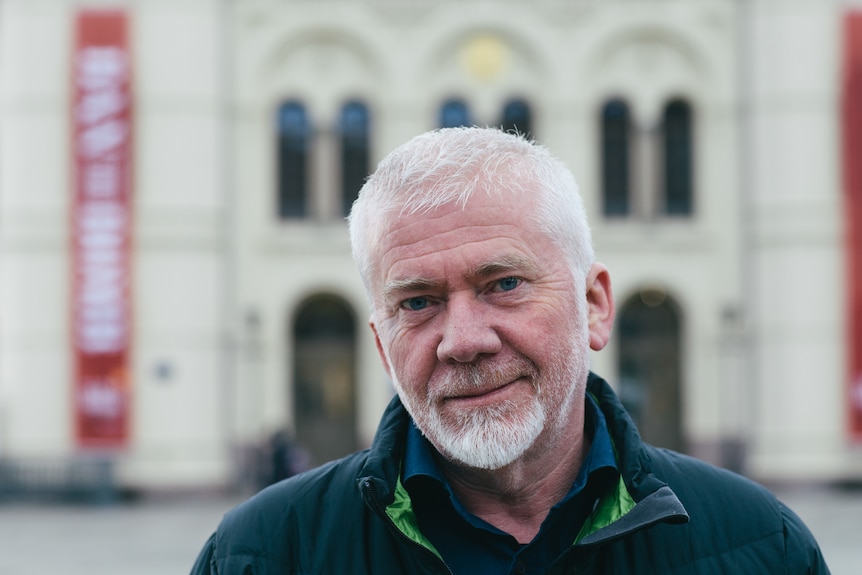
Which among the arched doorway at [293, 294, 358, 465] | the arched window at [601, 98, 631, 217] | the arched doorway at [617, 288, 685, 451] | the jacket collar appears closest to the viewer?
the jacket collar

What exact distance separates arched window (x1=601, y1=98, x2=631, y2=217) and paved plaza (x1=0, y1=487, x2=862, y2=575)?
5.80 metres

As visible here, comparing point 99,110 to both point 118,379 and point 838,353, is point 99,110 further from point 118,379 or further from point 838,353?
point 838,353

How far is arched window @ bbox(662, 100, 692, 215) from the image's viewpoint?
2398cm

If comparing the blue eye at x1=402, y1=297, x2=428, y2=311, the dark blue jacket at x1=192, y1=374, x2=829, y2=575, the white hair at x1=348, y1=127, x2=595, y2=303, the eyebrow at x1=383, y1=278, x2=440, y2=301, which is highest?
the white hair at x1=348, y1=127, x2=595, y2=303

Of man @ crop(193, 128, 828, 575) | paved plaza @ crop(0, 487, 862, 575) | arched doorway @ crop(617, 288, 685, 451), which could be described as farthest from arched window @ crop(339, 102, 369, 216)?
man @ crop(193, 128, 828, 575)

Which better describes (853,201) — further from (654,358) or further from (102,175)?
(102,175)

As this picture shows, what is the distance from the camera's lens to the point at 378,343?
277 cm

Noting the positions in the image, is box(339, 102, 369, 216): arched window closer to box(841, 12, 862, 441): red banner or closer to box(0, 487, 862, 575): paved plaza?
box(0, 487, 862, 575): paved plaza

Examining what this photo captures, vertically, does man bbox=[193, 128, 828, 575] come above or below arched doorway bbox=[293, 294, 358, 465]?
above

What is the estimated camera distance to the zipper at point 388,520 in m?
2.42

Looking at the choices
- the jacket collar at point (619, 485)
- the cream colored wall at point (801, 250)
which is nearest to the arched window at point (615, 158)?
the cream colored wall at point (801, 250)

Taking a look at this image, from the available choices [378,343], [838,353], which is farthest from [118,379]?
[378,343]

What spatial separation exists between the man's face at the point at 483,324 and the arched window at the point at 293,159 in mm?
21501

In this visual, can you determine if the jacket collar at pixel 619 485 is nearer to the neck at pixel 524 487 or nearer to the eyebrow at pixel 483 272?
the neck at pixel 524 487
